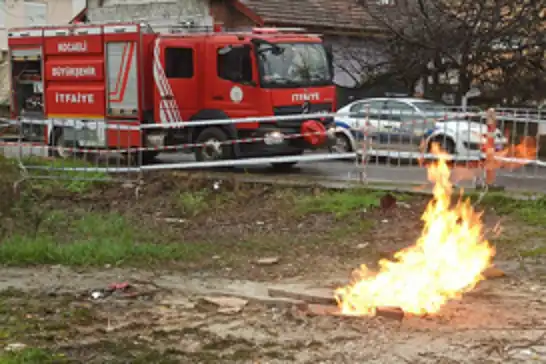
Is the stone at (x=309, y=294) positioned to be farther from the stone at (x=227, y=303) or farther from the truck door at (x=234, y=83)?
the truck door at (x=234, y=83)

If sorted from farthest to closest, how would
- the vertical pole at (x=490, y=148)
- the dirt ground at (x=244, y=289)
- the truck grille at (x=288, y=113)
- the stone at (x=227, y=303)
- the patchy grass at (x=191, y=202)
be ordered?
the truck grille at (x=288, y=113), the patchy grass at (x=191, y=202), the vertical pole at (x=490, y=148), the stone at (x=227, y=303), the dirt ground at (x=244, y=289)

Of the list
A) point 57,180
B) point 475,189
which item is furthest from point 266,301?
point 57,180

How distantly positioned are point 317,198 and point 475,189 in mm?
2545

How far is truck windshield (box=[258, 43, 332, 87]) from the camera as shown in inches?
524

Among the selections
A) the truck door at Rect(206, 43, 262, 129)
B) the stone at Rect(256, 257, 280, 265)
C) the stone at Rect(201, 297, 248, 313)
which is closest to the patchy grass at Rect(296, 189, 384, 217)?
the stone at Rect(256, 257, 280, 265)

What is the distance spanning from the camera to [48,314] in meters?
6.09

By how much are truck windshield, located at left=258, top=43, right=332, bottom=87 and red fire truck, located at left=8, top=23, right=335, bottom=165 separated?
0.07 feet

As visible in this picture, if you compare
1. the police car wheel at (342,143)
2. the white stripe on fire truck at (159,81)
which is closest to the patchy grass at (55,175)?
the white stripe on fire truck at (159,81)

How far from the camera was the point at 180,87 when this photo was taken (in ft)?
46.2

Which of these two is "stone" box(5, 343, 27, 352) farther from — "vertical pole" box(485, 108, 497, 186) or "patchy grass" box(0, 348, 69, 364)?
"vertical pole" box(485, 108, 497, 186)

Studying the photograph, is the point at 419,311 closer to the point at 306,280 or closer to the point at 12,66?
the point at 306,280

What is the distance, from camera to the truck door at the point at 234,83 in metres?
13.3

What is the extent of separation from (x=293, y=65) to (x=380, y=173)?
301 centimetres

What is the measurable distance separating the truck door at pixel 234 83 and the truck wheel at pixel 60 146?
365cm
